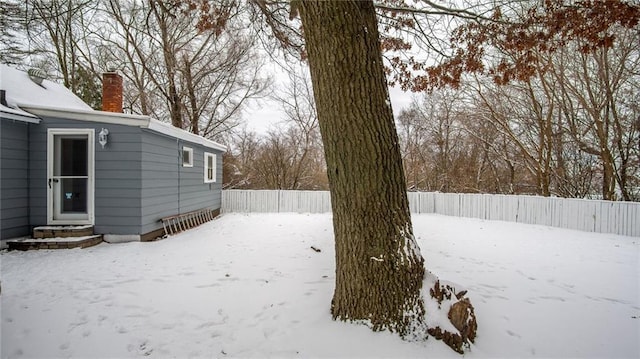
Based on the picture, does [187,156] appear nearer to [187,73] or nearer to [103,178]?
Result: [103,178]

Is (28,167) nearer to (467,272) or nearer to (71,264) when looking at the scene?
(71,264)

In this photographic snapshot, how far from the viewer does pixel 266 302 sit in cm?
304

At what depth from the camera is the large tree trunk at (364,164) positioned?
7.25 feet

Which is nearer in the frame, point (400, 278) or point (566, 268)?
point (400, 278)

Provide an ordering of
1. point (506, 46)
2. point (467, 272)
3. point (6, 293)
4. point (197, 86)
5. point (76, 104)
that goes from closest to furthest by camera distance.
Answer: point (6, 293), point (506, 46), point (467, 272), point (76, 104), point (197, 86)

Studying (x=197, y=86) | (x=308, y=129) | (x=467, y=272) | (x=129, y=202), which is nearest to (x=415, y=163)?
(x=308, y=129)

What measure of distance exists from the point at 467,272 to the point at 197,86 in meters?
13.6

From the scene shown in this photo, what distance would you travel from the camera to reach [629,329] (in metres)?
2.71

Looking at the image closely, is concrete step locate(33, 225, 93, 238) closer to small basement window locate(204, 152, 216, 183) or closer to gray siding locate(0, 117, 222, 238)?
gray siding locate(0, 117, 222, 238)

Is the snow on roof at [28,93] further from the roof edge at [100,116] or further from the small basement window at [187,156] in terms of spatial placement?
the small basement window at [187,156]

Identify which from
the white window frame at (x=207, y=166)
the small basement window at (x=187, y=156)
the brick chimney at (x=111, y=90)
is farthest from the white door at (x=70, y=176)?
the white window frame at (x=207, y=166)

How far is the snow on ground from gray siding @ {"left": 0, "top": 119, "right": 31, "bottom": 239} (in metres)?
0.76

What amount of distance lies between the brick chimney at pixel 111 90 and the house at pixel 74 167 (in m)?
1.07

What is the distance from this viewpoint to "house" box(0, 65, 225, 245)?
205 inches
